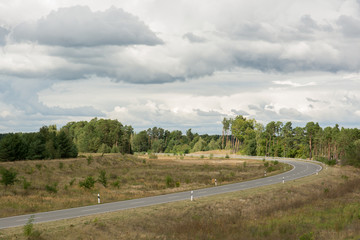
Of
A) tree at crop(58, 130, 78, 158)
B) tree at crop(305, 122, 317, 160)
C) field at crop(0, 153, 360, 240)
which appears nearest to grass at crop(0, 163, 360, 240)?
field at crop(0, 153, 360, 240)

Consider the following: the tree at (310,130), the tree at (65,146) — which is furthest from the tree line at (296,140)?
the tree at (65,146)

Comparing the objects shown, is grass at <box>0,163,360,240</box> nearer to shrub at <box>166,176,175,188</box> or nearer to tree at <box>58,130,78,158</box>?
shrub at <box>166,176,175,188</box>

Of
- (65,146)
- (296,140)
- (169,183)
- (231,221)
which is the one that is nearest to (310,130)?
(296,140)

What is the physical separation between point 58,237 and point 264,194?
21.9 meters

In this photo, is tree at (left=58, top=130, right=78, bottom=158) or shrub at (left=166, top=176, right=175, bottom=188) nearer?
shrub at (left=166, top=176, right=175, bottom=188)

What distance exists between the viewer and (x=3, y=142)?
64.2 meters

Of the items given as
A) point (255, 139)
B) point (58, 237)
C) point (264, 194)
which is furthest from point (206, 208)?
point (255, 139)

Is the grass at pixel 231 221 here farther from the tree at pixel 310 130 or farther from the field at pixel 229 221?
the tree at pixel 310 130

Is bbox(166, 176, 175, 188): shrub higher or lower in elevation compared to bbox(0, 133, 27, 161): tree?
lower

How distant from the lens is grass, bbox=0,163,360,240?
21297 millimetres

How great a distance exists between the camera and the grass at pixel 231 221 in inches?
838

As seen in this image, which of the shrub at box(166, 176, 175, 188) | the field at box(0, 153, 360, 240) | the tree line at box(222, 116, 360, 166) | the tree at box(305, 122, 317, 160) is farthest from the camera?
the tree at box(305, 122, 317, 160)

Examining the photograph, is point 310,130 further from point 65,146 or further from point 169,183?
point 169,183

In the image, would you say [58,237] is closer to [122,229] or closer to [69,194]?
[122,229]
